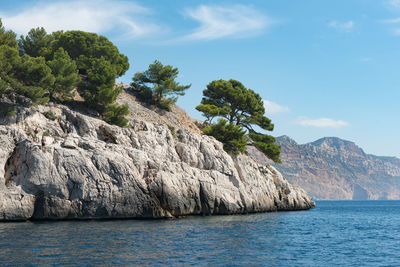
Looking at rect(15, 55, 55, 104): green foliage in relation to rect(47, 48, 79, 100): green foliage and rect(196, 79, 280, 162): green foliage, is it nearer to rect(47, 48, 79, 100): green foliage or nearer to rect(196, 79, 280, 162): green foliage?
rect(47, 48, 79, 100): green foliage

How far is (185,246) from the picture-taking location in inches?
965

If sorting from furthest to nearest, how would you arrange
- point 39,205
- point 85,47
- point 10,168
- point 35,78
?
point 85,47 → point 35,78 → point 10,168 → point 39,205

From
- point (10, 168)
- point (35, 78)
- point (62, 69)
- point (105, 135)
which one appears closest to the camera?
point (10, 168)

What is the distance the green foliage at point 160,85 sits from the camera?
232ft

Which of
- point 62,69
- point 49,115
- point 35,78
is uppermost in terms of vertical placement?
point 62,69

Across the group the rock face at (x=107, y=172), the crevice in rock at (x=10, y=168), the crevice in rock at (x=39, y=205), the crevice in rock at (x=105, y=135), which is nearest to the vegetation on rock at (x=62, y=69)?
the rock face at (x=107, y=172)

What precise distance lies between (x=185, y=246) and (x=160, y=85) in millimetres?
49137

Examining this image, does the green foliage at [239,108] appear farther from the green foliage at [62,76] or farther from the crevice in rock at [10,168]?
the crevice in rock at [10,168]

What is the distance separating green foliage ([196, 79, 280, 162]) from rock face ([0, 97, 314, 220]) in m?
14.9

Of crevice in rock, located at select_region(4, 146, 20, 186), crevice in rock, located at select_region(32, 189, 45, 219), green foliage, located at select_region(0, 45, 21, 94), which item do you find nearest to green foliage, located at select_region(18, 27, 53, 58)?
green foliage, located at select_region(0, 45, 21, 94)

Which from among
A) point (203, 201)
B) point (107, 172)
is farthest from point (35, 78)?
point (203, 201)

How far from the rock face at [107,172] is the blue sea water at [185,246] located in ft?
10.4

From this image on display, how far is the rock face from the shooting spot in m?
36.2

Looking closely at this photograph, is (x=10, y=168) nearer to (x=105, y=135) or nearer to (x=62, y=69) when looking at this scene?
(x=105, y=135)
